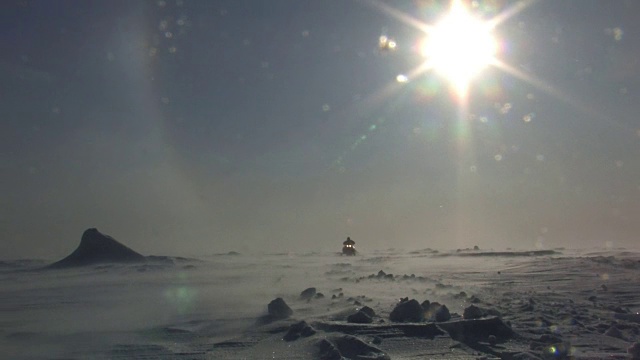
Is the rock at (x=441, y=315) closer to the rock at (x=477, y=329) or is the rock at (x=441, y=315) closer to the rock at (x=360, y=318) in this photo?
the rock at (x=477, y=329)

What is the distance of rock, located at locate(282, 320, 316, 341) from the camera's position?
746 centimetres

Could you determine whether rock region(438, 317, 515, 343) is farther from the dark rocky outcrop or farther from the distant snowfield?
the dark rocky outcrop

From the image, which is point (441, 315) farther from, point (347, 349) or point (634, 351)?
point (634, 351)

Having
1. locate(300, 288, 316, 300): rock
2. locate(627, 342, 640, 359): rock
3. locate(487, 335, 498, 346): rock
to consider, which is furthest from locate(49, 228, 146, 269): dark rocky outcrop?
locate(627, 342, 640, 359): rock

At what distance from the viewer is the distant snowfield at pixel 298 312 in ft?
23.0

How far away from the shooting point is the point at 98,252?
23.4m

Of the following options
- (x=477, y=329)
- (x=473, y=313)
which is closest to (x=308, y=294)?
(x=473, y=313)

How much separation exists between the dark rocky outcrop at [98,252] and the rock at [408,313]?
53.5 feet

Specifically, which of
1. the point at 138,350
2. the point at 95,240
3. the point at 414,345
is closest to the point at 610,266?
the point at 414,345

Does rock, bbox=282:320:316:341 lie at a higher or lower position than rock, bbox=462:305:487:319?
lower

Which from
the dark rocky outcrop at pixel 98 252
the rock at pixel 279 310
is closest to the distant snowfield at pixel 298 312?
the rock at pixel 279 310

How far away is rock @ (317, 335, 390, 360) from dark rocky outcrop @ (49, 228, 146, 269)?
1716 centimetres

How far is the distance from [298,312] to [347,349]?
268cm

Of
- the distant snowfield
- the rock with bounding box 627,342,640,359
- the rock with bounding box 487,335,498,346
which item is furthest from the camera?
the rock with bounding box 487,335,498,346
